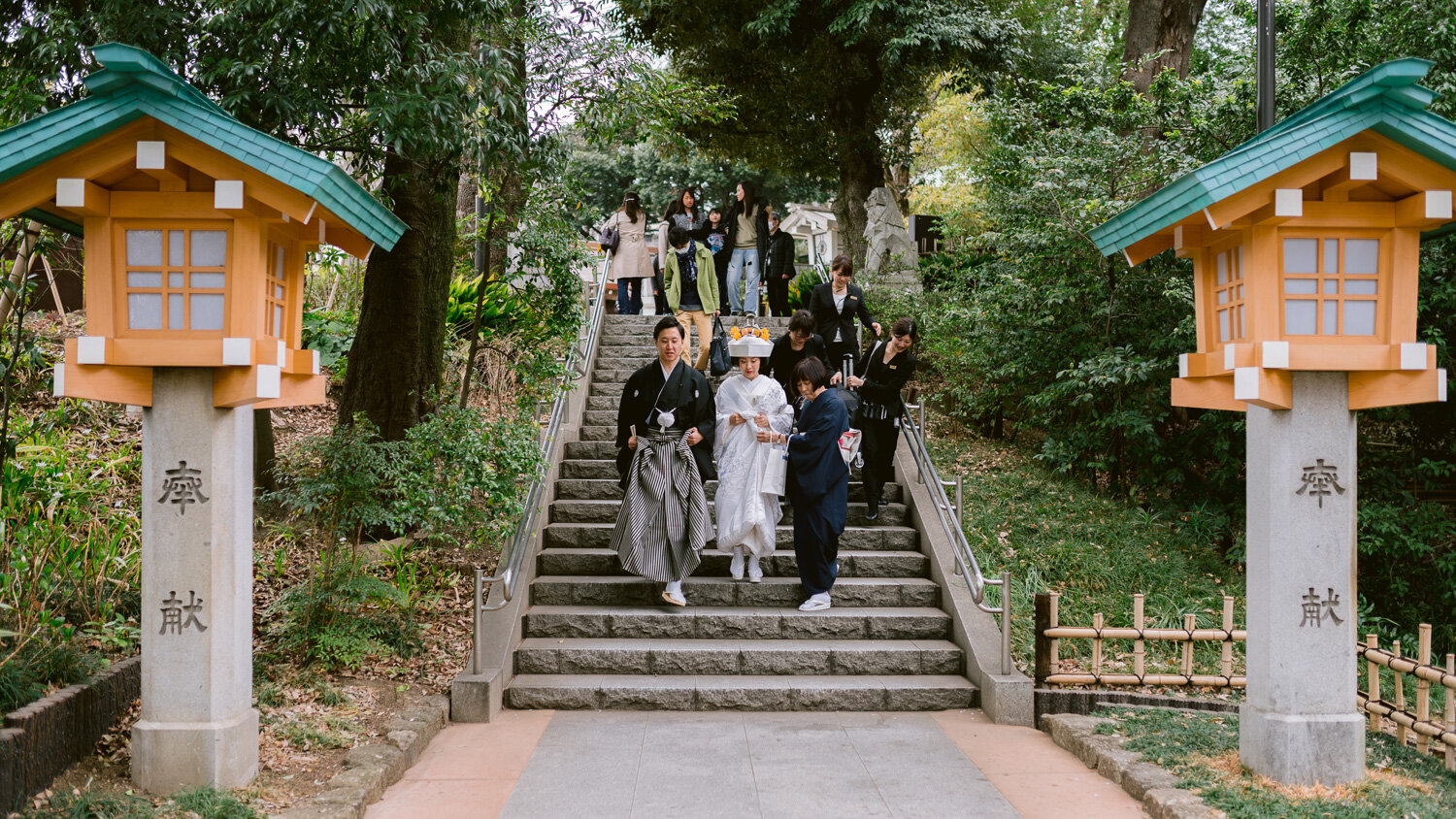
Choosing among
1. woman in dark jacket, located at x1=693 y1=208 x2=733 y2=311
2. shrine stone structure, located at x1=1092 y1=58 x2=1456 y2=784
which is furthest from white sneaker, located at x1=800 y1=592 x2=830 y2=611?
woman in dark jacket, located at x1=693 y1=208 x2=733 y2=311

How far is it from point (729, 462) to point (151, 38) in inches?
180

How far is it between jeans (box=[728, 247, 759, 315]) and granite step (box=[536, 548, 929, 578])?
16.4 ft

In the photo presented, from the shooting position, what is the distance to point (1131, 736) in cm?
559

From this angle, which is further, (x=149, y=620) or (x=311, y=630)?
(x=311, y=630)

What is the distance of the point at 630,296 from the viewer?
45.0 feet

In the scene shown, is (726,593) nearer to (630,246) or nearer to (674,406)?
(674,406)

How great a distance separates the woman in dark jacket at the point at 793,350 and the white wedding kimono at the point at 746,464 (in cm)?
76

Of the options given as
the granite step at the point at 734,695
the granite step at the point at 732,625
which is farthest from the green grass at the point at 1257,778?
the granite step at the point at 732,625

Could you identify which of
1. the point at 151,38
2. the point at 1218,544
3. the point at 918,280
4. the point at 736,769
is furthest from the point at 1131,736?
the point at 918,280

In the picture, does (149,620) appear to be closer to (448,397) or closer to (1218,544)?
(448,397)

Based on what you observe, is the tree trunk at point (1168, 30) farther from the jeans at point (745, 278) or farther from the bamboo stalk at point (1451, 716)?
the bamboo stalk at point (1451, 716)

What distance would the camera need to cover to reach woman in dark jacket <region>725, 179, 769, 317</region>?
481 inches

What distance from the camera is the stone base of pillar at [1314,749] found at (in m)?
4.74

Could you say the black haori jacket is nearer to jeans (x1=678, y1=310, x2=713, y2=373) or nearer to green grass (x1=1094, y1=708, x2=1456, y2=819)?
jeans (x1=678, y1=310, x2=713, y2=373)
